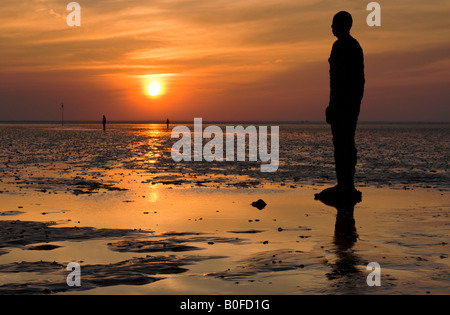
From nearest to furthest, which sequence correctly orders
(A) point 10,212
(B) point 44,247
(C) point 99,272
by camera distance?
(C) point 99,272 < (B) point 44,247 < (A) point 10,212

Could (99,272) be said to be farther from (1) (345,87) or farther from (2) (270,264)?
(1) (345,87)

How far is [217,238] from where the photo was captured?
1227cm

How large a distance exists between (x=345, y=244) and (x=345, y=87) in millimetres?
8576

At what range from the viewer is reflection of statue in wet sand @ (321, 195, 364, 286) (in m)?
9.27

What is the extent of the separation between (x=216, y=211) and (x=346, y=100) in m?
5.96

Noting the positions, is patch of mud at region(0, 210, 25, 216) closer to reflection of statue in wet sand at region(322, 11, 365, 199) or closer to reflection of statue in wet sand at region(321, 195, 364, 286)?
reflection of statue in wet sand at region(321, 195, 364, 286)

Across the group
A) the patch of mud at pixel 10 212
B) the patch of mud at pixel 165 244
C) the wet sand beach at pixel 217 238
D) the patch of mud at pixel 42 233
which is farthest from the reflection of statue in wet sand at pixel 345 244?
the patch of mud at pixel 10 212

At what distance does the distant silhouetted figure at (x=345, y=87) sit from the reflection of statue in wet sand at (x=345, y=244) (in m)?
2.05

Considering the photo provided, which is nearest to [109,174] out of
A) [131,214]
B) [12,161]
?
[12,161]

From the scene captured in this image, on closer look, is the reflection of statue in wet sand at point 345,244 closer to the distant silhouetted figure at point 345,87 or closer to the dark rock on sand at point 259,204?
the dark rock on sand at point 259,204

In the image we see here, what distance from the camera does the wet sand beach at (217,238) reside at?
29.0ft

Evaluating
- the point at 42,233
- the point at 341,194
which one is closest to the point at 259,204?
the point at 341,194

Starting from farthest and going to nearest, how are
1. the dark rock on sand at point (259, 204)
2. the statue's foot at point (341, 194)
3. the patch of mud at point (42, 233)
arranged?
the statue's foot at point (341, 194)
the dark rock on sand at point (259, 204)
the patch of mud at point (42, 233)
